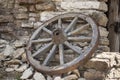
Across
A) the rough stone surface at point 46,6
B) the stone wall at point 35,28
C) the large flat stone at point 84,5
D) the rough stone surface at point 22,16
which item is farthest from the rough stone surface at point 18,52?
the large flat stone at point 84,5

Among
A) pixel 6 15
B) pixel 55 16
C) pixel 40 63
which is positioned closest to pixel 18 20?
pixel 6 15

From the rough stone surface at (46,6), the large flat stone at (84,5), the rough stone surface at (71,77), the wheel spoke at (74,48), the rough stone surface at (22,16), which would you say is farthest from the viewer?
the rough stone surface at (22,16)

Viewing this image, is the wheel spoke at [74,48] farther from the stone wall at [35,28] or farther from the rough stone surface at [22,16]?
the rough stone surface at [22,16]

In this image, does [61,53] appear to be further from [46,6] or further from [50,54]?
[46,6]

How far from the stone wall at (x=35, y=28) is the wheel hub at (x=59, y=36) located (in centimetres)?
46

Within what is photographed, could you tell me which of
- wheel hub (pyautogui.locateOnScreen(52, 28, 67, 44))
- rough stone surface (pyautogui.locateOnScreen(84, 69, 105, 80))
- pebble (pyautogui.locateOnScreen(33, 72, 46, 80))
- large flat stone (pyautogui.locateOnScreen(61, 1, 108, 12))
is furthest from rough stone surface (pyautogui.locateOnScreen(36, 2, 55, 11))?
rough stone surface (pyautogui.locateOnScreen(84, 69, 105, 80))

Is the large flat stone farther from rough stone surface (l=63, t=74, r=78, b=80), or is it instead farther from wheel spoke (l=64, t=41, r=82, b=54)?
rough stone surface (l=63, t=74, r=78, b=80)

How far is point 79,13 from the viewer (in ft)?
13.8

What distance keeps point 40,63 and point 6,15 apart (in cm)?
113

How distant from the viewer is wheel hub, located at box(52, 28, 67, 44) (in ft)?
13.1

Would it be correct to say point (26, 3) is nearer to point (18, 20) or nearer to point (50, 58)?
point (18, 20)

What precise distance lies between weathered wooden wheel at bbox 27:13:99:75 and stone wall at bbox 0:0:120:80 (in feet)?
0.36

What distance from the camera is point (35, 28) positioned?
14.6 ft

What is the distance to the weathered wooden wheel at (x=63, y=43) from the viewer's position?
3723 mm
